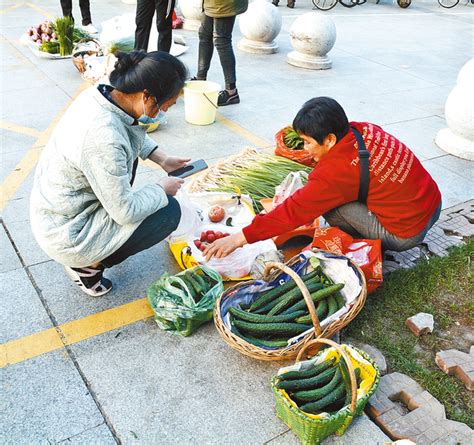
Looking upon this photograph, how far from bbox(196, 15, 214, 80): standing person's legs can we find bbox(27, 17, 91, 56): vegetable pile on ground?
7.82 ft

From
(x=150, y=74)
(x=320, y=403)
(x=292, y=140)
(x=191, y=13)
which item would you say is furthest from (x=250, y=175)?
(x=191, y=13)

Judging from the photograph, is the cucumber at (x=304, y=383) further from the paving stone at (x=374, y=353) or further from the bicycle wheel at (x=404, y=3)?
the bicycle wheel at (x=404, y=3)

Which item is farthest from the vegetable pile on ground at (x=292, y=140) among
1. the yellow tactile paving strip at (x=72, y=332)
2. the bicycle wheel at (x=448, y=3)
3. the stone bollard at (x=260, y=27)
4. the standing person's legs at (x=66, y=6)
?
the bicycle wheel at (x=448, y=3)

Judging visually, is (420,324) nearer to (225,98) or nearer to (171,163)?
(171,163)

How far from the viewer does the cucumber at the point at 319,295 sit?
2754mm

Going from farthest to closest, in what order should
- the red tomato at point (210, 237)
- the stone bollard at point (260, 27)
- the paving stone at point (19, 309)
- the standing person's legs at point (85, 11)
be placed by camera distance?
the standing person's legs at point (85, 11) → the stone bollard at point (260, 27) → the red tomato at point (210, 237) → the paving stone at point (19, 309)

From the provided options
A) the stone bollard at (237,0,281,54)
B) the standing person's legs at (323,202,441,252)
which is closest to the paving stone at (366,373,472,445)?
the standing person's legs at (323,202,441,252)

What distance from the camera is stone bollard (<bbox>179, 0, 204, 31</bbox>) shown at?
31.2 feet

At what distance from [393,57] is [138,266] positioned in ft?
25.0

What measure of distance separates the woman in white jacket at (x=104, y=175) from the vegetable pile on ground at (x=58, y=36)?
5.29 meters

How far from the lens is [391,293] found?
3330 mm

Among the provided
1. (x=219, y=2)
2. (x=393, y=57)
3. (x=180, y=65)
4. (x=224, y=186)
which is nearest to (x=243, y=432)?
(x=180, y=65)

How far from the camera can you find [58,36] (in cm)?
734

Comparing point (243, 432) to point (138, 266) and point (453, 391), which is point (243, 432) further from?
point (138, 266)
